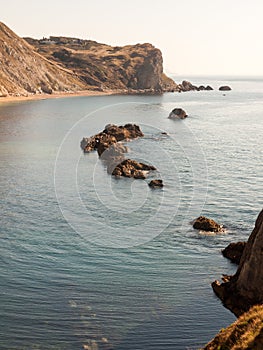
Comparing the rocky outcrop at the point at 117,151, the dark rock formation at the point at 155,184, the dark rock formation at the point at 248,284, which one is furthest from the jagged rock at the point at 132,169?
the dark rock formation at the point at 248,284

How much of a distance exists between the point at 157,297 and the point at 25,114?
14102 centimetres

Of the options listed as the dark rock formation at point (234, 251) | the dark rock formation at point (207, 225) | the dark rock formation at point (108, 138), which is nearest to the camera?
the dark rock formation at point (234, 251)

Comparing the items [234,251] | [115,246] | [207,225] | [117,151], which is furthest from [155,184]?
[234,251]

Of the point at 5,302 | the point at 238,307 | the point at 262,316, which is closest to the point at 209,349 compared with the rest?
the point at 262,316

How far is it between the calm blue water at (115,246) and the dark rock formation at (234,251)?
2.72 ft

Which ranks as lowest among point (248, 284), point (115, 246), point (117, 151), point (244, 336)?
point (115, 246)

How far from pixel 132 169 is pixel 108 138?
91.9 feet

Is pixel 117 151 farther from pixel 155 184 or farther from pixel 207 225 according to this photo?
pixel 207 225

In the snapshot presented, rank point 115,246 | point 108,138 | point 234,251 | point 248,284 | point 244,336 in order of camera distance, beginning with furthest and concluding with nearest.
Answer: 1. point 108,138
2. point 115,246
3. point 234,251
4. point 248,284
5. point 244,336

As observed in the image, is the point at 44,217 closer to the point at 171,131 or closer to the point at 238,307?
the point at 238,307

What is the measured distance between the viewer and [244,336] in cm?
2684

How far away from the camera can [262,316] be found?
28703mm

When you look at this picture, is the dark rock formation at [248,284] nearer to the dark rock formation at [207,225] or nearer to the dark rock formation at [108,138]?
the dark rock formation at [207,225]

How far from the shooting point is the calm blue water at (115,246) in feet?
112
